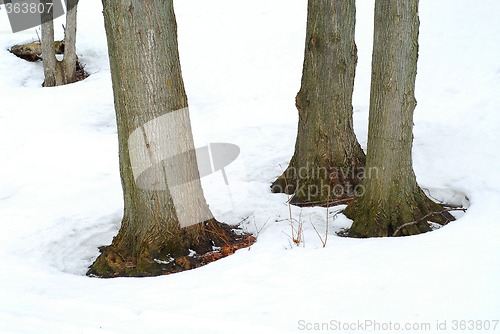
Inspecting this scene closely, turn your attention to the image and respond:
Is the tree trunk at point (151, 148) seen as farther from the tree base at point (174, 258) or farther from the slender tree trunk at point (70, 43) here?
the slender tree trunk at point (70, 43)

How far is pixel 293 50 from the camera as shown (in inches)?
467

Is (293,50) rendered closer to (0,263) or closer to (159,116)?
(159,116)

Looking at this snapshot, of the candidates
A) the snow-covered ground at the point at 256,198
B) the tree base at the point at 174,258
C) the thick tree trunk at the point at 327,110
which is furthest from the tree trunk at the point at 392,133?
the tree base at the point at 174,258

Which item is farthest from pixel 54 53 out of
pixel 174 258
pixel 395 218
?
pixel 395 218

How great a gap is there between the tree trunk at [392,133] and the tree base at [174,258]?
3.99ft

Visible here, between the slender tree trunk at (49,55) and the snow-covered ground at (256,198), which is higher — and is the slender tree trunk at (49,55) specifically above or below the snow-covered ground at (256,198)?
above

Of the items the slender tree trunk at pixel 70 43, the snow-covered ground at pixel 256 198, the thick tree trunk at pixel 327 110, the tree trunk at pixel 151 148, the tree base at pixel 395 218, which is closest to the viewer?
the snow-covered ground at pixel 256 198

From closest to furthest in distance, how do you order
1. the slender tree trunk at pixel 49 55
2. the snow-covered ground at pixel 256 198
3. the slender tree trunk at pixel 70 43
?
the snow-covered ground at pixel 256 198 → the slender tree trunk at pixel 49 55 → the slender tree trunk at pixel 70 43

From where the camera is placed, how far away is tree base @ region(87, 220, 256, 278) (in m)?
4.78

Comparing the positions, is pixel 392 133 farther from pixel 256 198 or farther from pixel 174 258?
pixel 174 258

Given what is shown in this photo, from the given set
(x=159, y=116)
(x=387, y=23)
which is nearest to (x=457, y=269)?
(x=387, y=23)

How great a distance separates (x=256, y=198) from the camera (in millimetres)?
6289

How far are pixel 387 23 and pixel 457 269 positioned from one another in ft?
7.35

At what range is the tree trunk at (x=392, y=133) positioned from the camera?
4750 millimetres
